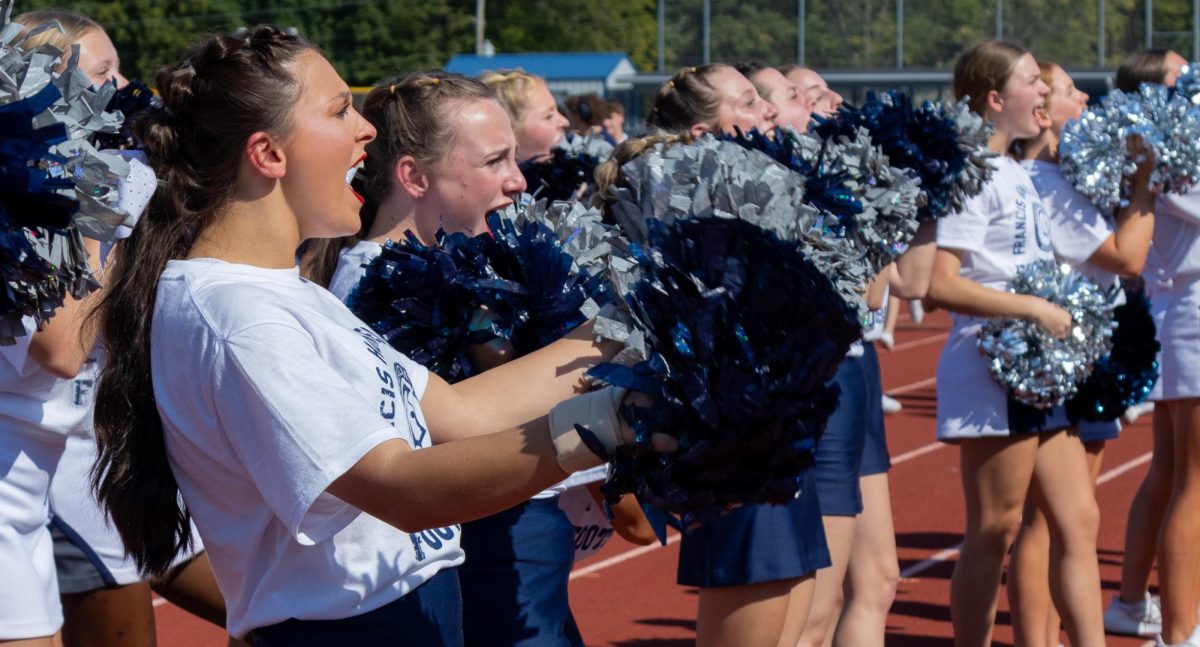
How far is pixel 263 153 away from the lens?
232 centimetres

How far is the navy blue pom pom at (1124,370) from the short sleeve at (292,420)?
3.55 meters

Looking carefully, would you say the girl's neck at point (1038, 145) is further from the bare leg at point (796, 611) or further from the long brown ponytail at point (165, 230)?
the long brown ponytail at point (165, 230)

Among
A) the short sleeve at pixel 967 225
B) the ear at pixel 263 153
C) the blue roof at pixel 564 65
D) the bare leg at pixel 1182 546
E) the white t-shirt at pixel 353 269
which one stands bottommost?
the blue roof at pixel 564 65

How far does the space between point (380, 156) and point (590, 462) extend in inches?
71.6

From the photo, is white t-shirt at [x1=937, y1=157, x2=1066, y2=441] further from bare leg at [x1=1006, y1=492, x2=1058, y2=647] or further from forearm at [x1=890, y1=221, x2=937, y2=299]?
bare leg at [x1=1006, y1=492, x2=1058, y2=647]

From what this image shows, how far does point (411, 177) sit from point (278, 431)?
4.96 feet

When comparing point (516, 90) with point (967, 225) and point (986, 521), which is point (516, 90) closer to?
point (967, 225)

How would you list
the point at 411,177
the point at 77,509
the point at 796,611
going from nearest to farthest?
the point at 411,177 → the point at 77,509 → the point at 796,611

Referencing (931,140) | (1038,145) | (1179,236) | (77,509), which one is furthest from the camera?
(1038,145)

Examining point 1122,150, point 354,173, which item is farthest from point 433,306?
point 1122,150

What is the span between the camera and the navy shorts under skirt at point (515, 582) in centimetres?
310

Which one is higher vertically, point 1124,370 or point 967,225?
point 967,225

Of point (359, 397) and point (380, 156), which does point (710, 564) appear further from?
point (359, 397)

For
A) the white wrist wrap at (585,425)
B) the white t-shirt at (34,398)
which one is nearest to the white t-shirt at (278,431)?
the white wrist wrap at (585,425)
